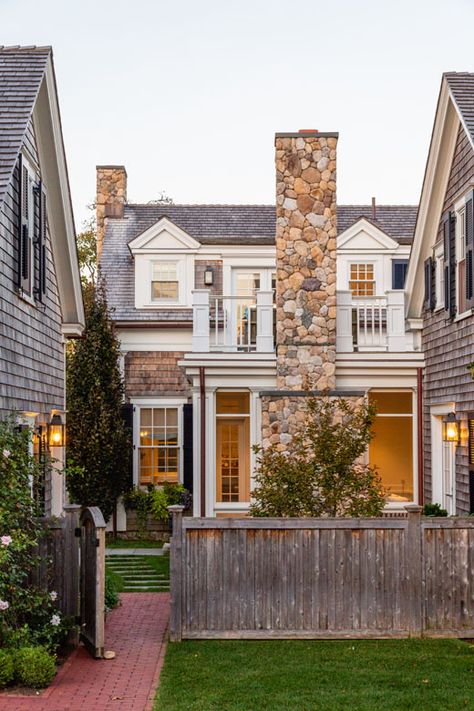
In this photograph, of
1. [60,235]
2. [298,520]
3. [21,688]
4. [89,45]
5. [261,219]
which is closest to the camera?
[21,688]

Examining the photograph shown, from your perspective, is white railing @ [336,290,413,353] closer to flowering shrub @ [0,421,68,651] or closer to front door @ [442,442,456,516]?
front door @ [442,442,456,516]

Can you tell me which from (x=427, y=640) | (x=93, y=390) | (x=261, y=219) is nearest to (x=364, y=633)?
(x=427, y=640)

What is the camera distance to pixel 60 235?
1373cm

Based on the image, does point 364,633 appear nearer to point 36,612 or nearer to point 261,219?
point 36,612

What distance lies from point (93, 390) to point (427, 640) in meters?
10.1

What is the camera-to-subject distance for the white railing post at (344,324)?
15063 millimetres

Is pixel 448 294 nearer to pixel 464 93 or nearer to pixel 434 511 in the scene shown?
pixel 464 93

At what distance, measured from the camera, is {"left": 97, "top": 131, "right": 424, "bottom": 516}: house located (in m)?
14.6

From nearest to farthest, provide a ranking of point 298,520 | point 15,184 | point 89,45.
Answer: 1. point 298,520
2. point 15,184
3. point 89,45

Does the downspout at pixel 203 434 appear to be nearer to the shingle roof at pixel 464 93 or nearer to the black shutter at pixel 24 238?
the black shutter at pixel 24 238

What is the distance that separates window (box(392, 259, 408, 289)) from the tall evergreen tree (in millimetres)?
6227

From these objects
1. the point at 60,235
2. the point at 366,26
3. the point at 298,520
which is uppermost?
the point at 366,26

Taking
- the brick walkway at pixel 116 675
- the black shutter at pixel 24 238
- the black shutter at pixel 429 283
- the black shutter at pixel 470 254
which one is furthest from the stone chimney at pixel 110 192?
the brick walkway at pixel 116 675

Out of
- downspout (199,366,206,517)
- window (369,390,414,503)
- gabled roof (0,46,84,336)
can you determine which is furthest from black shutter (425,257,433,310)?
gabled roof (0,46,84,336)
